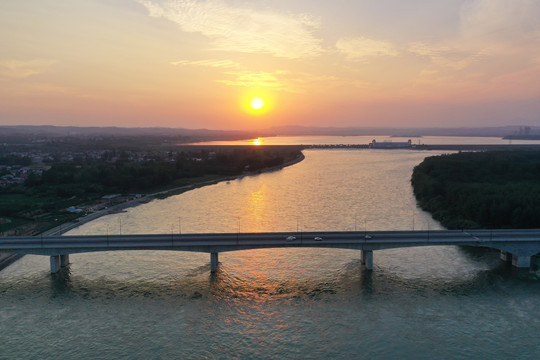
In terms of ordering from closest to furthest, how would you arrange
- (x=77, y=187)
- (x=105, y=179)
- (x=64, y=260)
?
(x=64, y=260) < (x=77, y=187) < (x=105, y=179)

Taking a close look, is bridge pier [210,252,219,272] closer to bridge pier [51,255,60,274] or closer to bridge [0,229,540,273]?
bridge [0,229,540,273]

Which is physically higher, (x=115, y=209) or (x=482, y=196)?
(x=482, y=196)

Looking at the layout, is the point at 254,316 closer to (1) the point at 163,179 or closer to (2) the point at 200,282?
(2) the point at 200,282

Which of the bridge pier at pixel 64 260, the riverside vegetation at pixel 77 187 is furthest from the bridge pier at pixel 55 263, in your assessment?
the riverside vegetation at pixel 77 187

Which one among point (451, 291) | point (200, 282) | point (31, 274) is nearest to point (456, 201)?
point (451, 291)

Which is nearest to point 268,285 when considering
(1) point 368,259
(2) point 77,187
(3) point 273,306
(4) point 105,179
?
(3) point 273,306

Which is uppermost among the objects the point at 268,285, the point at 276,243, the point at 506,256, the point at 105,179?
the point at 105,179

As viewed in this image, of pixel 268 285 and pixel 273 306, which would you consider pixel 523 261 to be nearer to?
pixel 268 285
